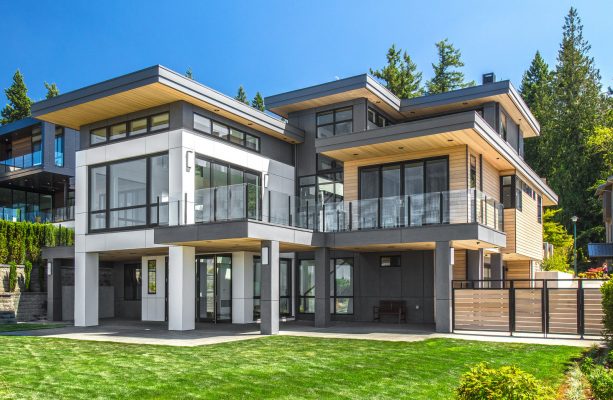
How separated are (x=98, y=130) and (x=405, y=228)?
11315 millimetres

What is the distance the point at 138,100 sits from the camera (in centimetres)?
2003

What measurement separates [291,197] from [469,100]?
26.7ft

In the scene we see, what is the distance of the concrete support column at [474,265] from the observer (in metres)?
21.4

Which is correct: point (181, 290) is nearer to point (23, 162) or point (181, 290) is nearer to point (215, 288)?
point (215, 288)

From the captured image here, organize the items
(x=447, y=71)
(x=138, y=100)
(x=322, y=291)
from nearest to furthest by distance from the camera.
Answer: (x=138, y=100) < (x=322, y=291) < (x=447, y=71)

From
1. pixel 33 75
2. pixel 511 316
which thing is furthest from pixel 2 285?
pixel 33 75

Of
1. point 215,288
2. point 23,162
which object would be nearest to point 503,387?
point 215,288

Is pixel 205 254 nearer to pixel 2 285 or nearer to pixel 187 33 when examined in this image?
pixel 2 285

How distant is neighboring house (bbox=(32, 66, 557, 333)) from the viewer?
18812mm

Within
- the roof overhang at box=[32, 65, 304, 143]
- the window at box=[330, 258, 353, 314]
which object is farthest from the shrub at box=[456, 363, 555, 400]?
the window at box=[330, 258, 353, 314]

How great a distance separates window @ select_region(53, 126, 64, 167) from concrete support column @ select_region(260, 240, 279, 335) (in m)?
22.3

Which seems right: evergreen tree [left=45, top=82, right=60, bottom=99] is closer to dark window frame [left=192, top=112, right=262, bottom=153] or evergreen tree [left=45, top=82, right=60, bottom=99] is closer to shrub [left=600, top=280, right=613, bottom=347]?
dark window frame [left=192, top=112, right=262, bottom=153]

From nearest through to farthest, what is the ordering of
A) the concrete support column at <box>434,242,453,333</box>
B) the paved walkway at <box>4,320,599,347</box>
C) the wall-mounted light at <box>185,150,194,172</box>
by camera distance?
the paved walkway at <box>4,320,599,347</box>
the concrete support column at <box>434,242,453,333</box>
the wall-mounted light at <box>185,150,194,172</box>

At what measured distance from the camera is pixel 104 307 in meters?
26.2
